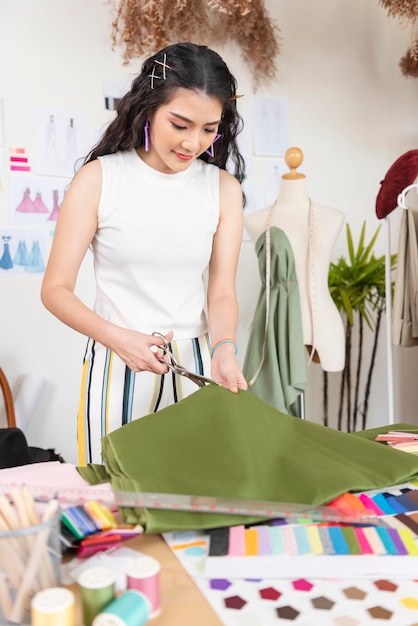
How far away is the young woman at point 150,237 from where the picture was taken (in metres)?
1.42

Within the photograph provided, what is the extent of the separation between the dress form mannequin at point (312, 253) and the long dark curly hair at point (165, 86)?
3.50 ft

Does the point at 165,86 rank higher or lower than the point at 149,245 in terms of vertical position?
higher

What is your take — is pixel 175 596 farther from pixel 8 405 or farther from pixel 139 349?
pixel 8 405

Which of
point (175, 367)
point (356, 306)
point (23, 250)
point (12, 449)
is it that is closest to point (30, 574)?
point (175, 367)

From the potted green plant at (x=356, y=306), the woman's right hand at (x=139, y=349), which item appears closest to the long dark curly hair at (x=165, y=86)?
the woman's right hand at (x=139, y=349)

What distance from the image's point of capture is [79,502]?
82cm

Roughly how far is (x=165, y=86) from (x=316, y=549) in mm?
1052

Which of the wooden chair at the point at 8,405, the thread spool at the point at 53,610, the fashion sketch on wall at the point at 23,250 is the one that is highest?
the fashion sketch on wall at the point at 23,250

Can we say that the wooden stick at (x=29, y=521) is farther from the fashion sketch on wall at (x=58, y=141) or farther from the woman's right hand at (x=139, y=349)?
the fashion sketch on wall at (x=58, y=141)

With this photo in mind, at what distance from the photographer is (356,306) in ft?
10.4

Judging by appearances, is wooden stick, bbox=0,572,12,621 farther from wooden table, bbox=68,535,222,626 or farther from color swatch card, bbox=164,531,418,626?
color swatch card, bbox=164,531,418,626

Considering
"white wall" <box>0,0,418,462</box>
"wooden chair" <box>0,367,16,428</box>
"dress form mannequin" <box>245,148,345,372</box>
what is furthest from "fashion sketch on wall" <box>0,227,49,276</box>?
"dress form mannequin" <box>245,148,345,372</box>

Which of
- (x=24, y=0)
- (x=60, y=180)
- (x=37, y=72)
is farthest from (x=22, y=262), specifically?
(x=24, y=0)

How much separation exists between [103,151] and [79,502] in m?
0.98
